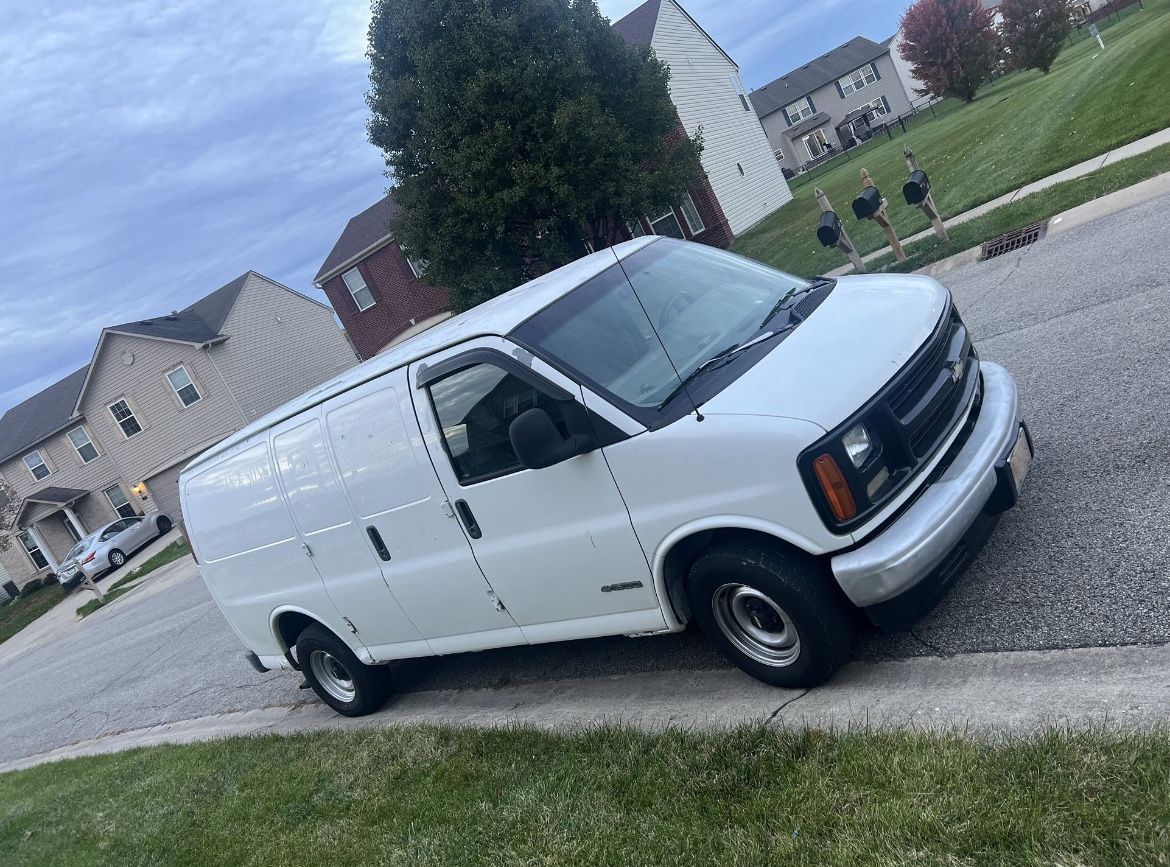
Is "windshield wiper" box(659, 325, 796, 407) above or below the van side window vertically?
below

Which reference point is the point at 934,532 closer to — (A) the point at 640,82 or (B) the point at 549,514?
(B) the point at 549,514

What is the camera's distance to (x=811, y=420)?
3682 millimetres

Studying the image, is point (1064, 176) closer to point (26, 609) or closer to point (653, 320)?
point (653, 320)

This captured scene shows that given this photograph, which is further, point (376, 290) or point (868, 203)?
point (376, 290)

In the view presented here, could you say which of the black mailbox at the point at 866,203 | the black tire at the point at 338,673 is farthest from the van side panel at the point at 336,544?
the black mailbox at the point at 866,203

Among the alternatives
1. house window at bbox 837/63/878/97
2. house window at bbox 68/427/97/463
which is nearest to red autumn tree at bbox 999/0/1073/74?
house window at bbox 837/63/878/97

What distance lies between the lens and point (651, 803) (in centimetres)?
356

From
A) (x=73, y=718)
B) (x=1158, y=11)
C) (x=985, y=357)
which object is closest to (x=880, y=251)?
(x=985, y=357)

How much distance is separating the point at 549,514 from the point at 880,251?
10.9m

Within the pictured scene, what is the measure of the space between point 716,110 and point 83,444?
31751mm

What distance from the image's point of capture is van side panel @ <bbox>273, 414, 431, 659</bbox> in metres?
5.66

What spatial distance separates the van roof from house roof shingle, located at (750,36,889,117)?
7122 cm

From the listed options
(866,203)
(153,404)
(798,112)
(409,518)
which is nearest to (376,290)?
(153,404)

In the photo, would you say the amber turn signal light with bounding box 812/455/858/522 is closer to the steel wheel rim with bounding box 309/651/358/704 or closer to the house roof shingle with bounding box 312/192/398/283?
the steel wheel rim with bounding box 309/651/358/704
